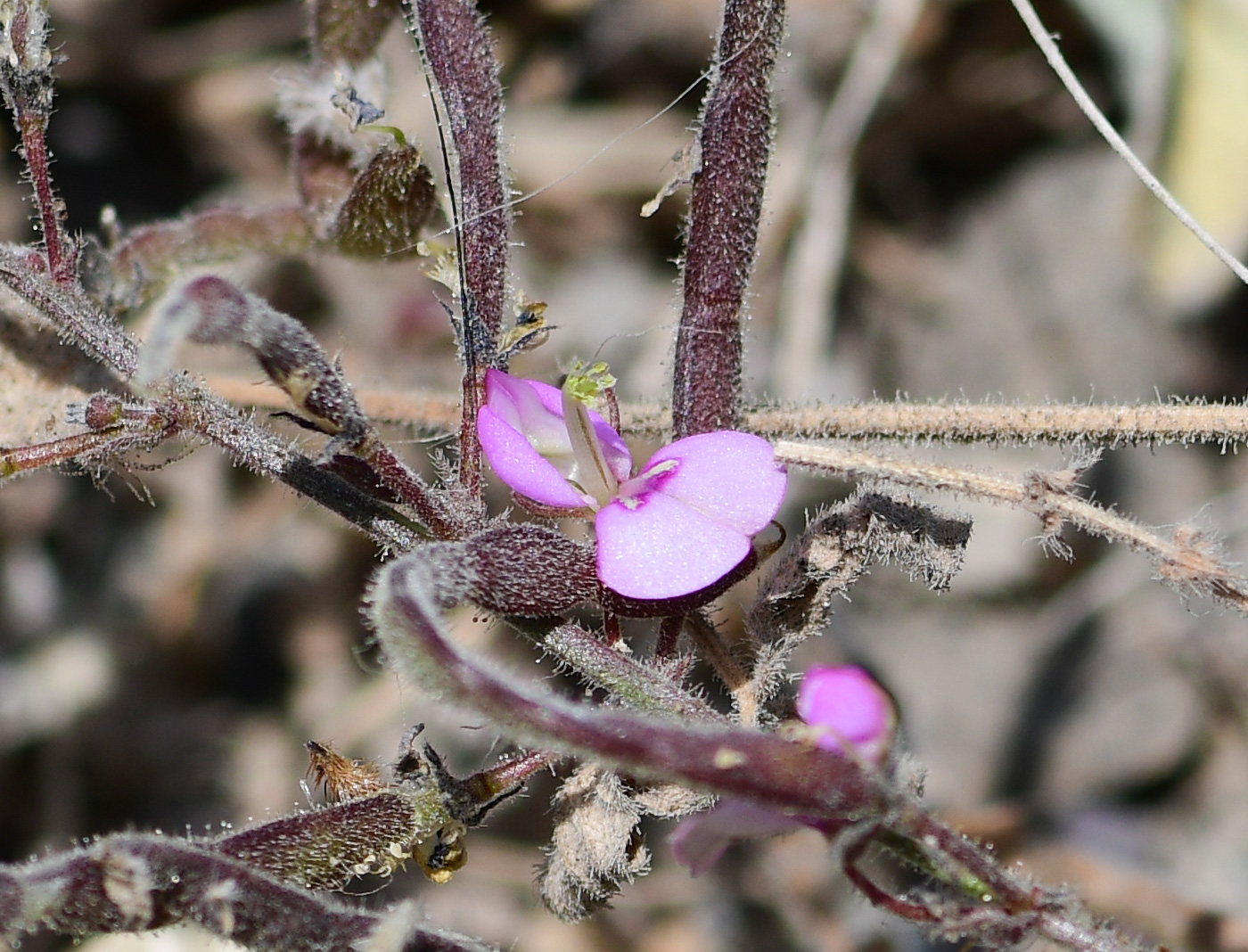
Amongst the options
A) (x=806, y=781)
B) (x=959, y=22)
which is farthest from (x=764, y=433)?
(x=959, y=22)

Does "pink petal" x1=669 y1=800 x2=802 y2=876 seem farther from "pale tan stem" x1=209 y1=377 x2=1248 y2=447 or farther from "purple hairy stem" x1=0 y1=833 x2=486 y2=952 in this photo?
"pale tan stem" x1=209 y1=377 x2=1248 y2=447

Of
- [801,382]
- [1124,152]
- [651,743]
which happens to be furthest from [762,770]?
[801,382]

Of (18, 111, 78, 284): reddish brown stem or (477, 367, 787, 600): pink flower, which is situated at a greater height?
(18, 111, 78, 284): reddish brown stem

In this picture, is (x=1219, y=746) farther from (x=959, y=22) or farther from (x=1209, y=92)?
(x=959, y=22)

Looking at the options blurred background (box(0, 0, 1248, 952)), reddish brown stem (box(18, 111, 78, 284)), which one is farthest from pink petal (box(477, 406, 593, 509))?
blurred background (box(0, 0, 1248, 952))

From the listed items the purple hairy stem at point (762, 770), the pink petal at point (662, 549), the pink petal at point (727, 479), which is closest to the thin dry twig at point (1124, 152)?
the pink petal at point (727, 479)
